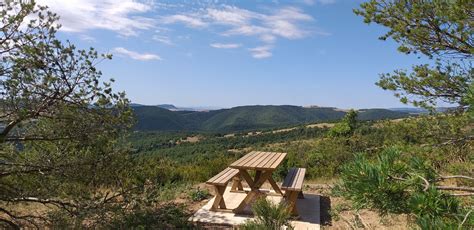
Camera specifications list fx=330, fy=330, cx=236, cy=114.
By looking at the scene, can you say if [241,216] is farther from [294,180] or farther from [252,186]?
[294,180]

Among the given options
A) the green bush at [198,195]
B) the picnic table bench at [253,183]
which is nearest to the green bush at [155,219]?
the picnic table bench at [253,183]

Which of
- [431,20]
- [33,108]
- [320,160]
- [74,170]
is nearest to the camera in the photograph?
[33,108]

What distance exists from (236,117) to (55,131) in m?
167

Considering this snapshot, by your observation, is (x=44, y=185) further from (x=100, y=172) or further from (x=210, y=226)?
(x=210, y=226)

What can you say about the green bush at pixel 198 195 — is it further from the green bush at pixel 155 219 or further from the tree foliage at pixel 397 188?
the tree foliage at pixel 397 188

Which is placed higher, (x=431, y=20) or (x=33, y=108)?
(x=431, y=20)

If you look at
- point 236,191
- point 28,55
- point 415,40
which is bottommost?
point 236,191

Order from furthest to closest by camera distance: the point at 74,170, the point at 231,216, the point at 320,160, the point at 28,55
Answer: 1. the point at 320,160
2. the point at 231,216
3. the point at 74,170
4. the point at 28,55

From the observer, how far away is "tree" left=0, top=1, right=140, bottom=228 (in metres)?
4.01

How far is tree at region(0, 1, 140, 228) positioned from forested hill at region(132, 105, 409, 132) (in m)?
140

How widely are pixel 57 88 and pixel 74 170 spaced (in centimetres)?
116

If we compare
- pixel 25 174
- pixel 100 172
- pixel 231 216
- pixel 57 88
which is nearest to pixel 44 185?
pixel 25 174

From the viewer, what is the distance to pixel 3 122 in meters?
4.24

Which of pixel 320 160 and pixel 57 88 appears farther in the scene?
pixel 320 160
